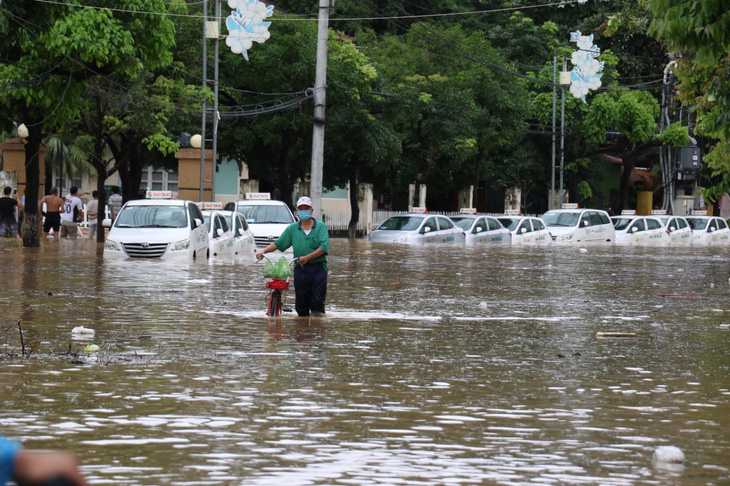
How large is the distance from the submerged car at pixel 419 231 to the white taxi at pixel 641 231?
334 inches

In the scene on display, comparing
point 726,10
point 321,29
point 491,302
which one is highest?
point 321,29

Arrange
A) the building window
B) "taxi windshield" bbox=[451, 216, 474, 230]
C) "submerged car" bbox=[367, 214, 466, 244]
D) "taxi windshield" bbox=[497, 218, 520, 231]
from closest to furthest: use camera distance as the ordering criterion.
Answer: "submerged car" bbox=[367, 214, 466, 244] < "taxi windshield" bbox=[451, 216, 474, 230] < "taxi windshield" bbox=[497, 218, 520, 231] < the building window

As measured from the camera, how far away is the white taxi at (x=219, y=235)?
2729 cm

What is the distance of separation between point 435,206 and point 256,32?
101ft

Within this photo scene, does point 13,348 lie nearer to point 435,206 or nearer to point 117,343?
point 117,343

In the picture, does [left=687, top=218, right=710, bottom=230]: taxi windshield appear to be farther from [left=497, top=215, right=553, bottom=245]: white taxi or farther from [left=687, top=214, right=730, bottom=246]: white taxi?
[left=497, top=215, right=553, bottom=245]: white taxi

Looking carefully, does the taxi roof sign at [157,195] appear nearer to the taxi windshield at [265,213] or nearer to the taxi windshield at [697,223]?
the taxi windshield at [265,213]

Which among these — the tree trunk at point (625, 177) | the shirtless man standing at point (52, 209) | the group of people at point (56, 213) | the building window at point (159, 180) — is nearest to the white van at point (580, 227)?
the group of people at point (56, 213)

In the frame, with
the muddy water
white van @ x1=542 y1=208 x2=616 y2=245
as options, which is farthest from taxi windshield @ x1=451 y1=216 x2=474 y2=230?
the muddy water

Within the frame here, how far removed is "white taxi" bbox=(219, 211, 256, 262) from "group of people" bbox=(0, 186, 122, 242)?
703 centimetres

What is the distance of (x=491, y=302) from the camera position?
18219 millimetres

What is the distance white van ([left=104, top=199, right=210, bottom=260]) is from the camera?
2492cm

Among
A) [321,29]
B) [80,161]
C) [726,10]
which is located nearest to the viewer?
[726,10]

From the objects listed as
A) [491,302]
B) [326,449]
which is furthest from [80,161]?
[326,449]
